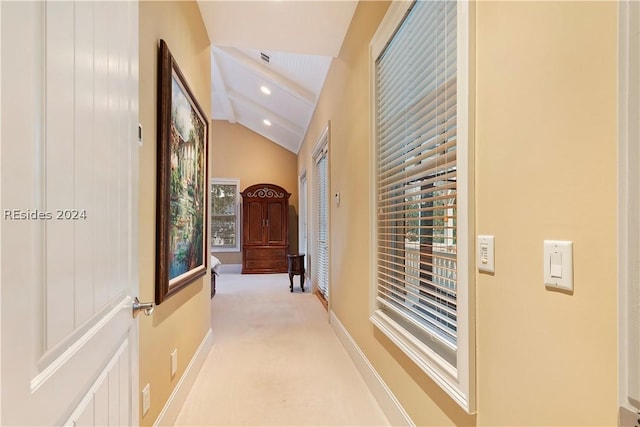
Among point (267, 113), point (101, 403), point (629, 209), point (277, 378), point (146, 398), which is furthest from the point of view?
point (267, 113)

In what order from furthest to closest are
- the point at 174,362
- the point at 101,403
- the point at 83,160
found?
the point at 174,362 → the point at 101,403 → the point at 83,160

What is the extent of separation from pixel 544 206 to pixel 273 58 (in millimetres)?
3991

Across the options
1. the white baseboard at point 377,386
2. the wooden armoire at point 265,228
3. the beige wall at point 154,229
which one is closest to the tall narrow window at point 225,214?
the wooden armoire at point 265,228

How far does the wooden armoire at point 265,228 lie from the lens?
732cm

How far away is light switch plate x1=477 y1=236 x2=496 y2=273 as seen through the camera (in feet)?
3.41

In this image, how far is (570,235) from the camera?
2.54 feet

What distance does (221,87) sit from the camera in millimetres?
5715

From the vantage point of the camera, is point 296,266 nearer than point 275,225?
Yes

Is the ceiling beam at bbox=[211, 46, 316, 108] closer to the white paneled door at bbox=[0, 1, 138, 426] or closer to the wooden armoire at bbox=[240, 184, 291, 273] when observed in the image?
the wooden armoire at bbox=[240, 184, 291, 273]

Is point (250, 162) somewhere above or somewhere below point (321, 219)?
above

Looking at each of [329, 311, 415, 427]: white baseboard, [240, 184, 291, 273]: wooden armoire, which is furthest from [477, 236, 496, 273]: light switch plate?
[240, 184, 291, 273]: wooden armoire

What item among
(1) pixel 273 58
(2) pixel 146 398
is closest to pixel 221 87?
(1) pixel 273 58

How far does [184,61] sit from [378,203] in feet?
5.13

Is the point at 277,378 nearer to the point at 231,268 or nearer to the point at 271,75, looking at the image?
the point at 271,75
